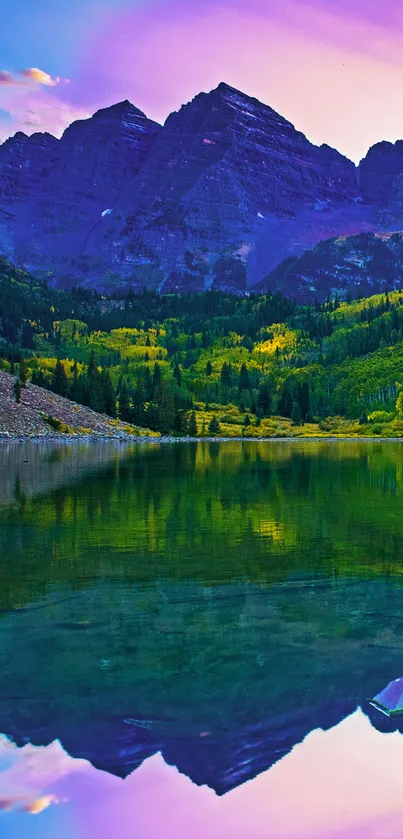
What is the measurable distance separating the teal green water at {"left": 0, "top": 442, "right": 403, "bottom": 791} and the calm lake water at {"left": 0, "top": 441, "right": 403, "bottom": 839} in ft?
0.15

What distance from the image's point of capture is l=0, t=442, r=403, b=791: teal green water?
13.3 metres

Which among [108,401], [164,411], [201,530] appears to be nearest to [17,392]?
[108,401]

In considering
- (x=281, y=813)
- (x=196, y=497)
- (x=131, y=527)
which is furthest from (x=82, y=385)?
(x=281, y=813)

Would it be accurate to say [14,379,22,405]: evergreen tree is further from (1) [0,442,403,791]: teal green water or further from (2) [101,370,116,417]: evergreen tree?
(1) [0,442,403,791]: teal green water

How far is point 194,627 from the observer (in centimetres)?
1914

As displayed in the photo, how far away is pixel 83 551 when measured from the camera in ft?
95.7

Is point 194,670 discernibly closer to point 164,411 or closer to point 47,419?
point 47,419

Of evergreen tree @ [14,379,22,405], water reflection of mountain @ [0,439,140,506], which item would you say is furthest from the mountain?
water reflection of mountain @ [0,439,140,506]

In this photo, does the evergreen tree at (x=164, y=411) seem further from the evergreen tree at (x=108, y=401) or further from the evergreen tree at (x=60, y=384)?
the evergreen tree at (x=60, y=384)

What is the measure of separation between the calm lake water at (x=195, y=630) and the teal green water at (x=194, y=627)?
0.05 m

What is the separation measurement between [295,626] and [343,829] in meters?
8.52

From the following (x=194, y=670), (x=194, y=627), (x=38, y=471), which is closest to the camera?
(x=194, y=670)

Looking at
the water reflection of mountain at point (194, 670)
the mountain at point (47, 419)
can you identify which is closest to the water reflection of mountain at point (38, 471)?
the water reflection of mountain at point (194, 670)

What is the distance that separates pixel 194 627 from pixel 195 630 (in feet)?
0.82
